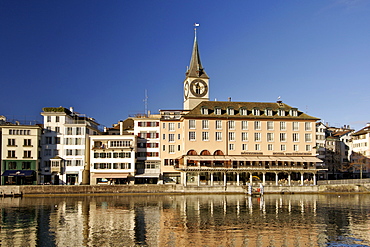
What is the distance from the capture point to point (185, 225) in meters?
47.8

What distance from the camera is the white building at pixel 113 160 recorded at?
334 ft

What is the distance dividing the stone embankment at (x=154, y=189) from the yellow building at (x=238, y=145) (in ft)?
7.32

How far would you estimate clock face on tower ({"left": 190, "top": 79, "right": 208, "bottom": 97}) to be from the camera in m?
125

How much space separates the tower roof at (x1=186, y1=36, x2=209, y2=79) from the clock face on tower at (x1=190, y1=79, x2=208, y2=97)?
74.3 inches

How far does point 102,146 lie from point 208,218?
55046 millimetres

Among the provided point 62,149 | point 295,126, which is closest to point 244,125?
point 295,126

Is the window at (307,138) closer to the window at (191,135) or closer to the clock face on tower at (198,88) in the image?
the window at (191,135)

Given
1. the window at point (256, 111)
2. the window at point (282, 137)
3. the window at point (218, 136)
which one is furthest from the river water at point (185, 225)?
the window at point (256, 111)

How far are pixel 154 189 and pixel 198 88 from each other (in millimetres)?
41723

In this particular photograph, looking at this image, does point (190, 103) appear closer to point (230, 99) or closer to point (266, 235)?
point (230, 99)

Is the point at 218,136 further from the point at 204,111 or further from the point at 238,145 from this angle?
the point at 204,111

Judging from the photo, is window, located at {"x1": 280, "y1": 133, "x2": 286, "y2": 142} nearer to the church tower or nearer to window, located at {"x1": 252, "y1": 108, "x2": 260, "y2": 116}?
window, located at {"x1": 252, "y1": 108, "x2": 260, "y2": 116}

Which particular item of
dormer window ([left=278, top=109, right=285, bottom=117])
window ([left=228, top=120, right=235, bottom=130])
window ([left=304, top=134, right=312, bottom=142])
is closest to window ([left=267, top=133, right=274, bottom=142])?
dormer window ([left=278, top=109, right=285, bottom=117])

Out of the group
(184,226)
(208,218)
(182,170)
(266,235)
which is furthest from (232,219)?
(182,170)
